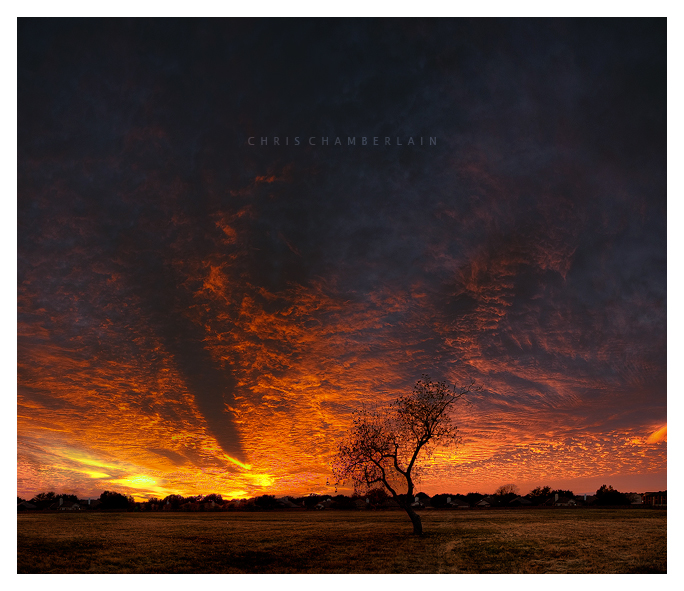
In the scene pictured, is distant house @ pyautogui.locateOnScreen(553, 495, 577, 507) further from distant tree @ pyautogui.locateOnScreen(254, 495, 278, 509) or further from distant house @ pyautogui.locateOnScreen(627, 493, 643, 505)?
distant tree @ pyautogui.locateOnScreen(254, 495, 278, 509)

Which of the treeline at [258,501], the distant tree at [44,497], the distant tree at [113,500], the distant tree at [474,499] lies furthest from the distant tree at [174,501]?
the distant tree at [474,499]

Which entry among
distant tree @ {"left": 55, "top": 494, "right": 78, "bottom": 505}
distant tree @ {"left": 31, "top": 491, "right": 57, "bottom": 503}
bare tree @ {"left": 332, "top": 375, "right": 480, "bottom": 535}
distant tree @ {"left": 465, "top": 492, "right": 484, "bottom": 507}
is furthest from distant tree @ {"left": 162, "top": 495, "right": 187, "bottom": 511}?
distant tree @ {"left": 465, "top": 492, "right": 484, "bottom": 507}

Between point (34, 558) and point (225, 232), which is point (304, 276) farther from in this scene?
point (34, 558)

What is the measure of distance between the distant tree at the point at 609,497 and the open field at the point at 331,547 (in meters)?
0.85

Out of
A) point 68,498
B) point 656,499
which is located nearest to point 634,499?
point 656,499

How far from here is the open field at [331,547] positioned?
68.9 feet

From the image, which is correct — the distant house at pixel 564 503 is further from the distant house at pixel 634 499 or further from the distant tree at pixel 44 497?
the distant tree at pixel 44 497

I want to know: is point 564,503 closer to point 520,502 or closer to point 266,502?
point 520,502

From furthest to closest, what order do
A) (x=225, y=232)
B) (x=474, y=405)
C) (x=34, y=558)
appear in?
(x=474, y=405)
(x=225, y=232)
(x=34, y=558)

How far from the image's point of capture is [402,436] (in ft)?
87.3

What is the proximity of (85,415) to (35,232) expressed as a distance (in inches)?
393

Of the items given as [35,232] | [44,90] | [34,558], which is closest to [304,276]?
[35,232]

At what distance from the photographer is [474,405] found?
26609 mm

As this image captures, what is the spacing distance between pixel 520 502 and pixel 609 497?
25493 millimetres
